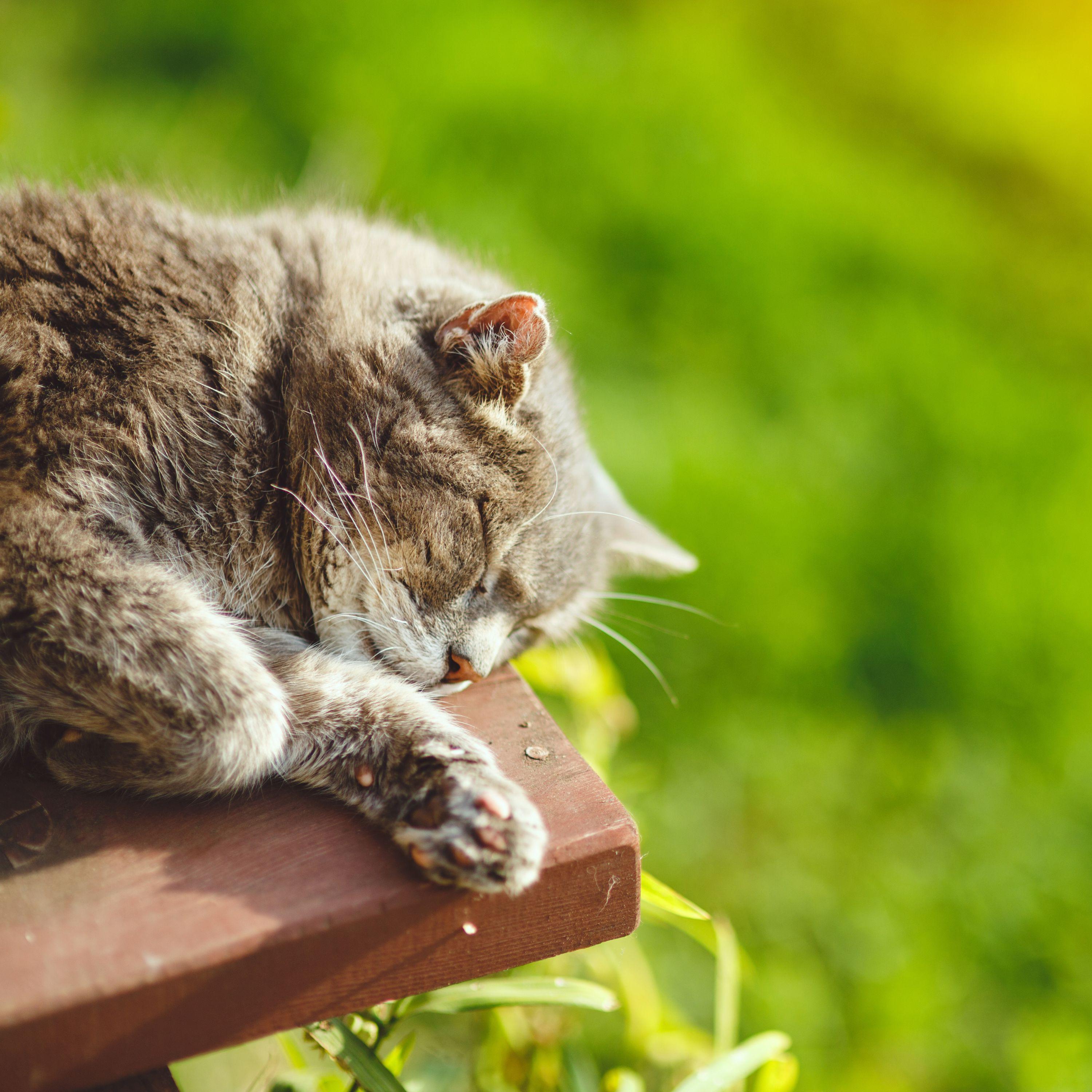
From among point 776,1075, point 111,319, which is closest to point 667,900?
point 776,1075

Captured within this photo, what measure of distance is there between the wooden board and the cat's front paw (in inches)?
1.2

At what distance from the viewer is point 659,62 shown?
5.40 meters

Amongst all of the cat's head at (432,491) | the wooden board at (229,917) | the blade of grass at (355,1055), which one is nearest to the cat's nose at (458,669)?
the cat's head at (432,491)

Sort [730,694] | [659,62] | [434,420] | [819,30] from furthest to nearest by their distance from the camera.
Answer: [819,30] → [659,62] → [730,694] → [434,420]

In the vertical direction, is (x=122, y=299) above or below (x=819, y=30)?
below

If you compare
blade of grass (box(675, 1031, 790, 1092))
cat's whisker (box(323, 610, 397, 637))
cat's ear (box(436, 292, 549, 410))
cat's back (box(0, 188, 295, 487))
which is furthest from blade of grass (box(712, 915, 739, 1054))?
cat's back (box(0, 188, 295, 487))

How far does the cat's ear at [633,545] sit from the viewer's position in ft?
7.16

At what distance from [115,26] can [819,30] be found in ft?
12.6

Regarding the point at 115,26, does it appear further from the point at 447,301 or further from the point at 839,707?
the point at 839,707

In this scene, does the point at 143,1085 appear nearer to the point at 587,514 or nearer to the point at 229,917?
the point at 229,917

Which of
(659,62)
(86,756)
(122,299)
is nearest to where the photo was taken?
(86,756)

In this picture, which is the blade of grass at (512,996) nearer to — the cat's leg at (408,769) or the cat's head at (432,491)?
the cat's leg at (408,769)

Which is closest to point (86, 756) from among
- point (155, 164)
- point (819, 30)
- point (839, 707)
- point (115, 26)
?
point (839, 707)

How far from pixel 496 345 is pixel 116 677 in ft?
2.73
